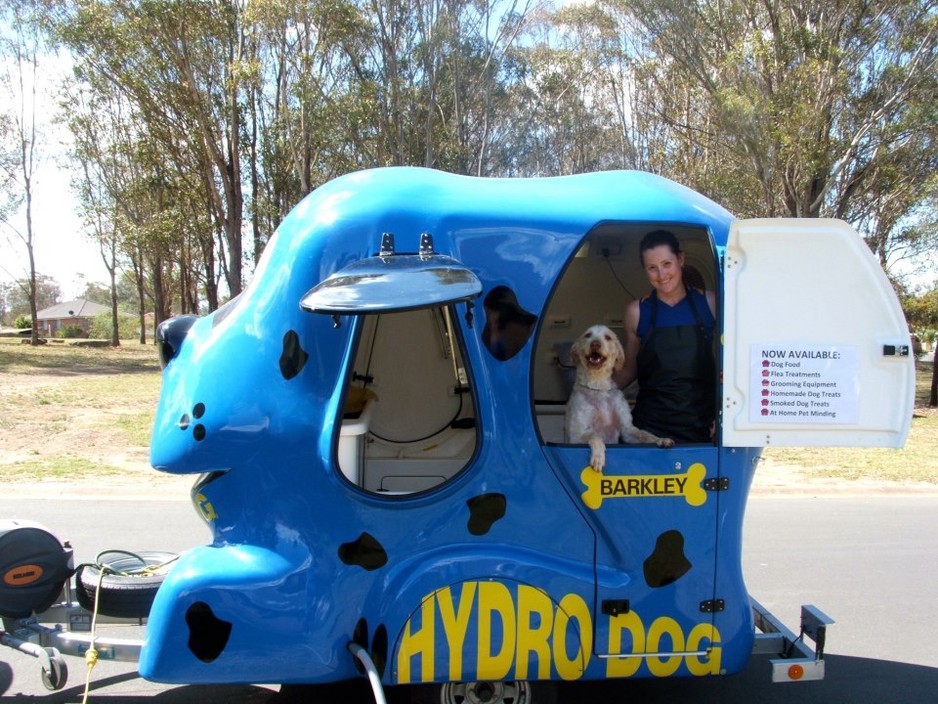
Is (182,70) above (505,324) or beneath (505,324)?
above

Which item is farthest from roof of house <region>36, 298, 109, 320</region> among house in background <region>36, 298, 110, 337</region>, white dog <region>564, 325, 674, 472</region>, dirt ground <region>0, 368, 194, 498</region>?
white dog <region>564, 325, 674, 472</region>

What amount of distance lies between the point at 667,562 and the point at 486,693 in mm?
889

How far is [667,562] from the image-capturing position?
3.09m

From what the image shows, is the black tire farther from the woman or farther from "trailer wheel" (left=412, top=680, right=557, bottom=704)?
the woman

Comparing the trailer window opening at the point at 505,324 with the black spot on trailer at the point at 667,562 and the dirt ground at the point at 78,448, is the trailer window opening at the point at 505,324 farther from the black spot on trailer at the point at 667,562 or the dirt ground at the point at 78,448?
the dirt ground at the point at 78,448

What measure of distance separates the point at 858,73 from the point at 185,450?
60.0 ft

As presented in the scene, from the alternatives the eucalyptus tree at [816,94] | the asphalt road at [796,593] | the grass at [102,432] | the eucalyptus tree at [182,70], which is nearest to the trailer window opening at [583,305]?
the asphalt road at [796,593]

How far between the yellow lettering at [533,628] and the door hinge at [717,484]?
0.77m

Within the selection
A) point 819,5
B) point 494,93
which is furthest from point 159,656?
point 494,93

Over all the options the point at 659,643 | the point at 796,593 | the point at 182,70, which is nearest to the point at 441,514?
the point at 659,643

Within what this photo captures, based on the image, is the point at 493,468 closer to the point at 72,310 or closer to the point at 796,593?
the point at 796,593

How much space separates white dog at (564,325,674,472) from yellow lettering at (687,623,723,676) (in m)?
0.76

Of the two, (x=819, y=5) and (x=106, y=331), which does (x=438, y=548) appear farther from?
(x=106, y=331)

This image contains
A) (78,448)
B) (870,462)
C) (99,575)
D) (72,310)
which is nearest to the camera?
(99,575)
